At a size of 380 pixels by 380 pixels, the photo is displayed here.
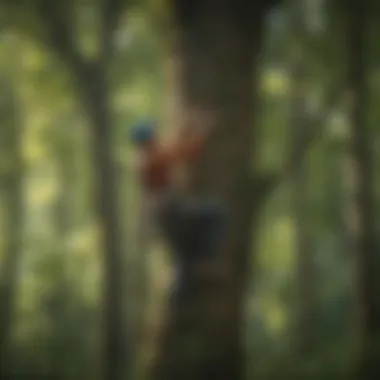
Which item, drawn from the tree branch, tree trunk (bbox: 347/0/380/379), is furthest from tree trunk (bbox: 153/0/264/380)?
tree trunk (bbox: 347/0/380/379)

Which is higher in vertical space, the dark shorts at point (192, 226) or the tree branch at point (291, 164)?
the tree branch at point (291, 164)

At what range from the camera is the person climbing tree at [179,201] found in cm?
152

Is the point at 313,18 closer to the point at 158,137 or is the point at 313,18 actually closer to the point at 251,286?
the point at 158,137

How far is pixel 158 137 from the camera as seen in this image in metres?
1.52

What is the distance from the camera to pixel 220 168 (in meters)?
1.54

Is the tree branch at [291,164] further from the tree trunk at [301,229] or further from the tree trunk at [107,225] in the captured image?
the tree trunk at [107,225]

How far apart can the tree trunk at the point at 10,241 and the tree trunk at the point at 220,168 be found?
265 mm

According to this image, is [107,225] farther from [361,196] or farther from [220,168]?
[361,196]

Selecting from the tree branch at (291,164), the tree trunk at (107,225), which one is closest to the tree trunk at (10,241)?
the tree trunk at (107,225)

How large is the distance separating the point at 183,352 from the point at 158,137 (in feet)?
1.22

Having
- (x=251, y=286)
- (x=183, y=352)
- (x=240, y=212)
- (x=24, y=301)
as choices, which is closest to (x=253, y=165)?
(x=240, y=212)

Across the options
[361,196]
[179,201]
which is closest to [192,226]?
[179,201]

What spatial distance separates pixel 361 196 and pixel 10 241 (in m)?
0.62

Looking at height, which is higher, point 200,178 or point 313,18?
point 313,18
